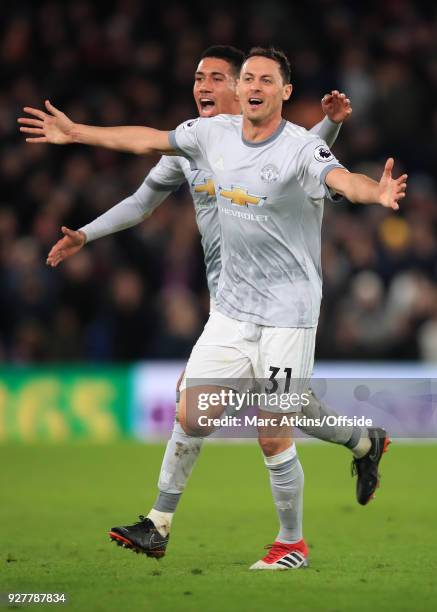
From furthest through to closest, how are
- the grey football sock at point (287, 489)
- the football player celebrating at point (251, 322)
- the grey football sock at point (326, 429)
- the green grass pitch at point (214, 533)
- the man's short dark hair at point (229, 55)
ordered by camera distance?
the man's short dark hair at point (229, 55)
the grey football sock at point (326, 429)
the grey football sock at point (287, 489)
the football player celebrating at point (251, 322)
the green grass pitch at point (214, 533)

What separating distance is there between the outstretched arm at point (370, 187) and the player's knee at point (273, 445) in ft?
4.41

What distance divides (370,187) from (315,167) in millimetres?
538

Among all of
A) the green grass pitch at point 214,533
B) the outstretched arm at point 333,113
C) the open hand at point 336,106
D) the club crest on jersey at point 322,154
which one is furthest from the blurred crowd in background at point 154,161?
the club crest on jersey at point 322,154

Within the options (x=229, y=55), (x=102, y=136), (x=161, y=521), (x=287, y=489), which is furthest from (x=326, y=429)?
(x=229, y=55)

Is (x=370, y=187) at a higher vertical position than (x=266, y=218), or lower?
higher

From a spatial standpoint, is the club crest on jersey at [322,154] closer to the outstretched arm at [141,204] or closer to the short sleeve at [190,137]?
the short sleeve at [190,137]

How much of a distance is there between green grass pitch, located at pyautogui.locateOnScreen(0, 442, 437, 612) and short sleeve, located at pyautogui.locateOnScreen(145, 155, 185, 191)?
2.06 meters

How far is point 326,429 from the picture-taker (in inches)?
281

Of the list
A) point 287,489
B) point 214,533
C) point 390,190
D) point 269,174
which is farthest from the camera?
point 214,533

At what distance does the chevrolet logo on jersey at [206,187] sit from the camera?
714 cm

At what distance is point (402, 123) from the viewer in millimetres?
16109

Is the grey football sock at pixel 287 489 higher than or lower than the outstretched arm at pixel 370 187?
lower

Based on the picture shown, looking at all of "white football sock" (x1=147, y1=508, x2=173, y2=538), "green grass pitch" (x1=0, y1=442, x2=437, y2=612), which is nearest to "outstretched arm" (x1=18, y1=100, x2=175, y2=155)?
"white football sock" (x1=147, y1=508, x2=173, y2=538)

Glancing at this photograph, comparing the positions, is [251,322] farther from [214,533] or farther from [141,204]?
[214,533]
